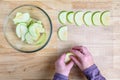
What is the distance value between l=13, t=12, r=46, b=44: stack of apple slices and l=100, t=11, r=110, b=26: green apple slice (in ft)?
0.75

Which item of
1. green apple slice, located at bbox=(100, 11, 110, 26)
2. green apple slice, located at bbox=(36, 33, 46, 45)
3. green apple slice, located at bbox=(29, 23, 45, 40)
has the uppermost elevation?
green apple slice, located at bbox=(100, 11, 110, 26)

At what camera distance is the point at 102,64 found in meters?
1.10

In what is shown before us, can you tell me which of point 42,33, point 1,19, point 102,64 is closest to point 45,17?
point 42,33

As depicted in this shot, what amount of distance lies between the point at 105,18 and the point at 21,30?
1.05 ft

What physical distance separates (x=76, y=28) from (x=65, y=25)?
0.14 feet

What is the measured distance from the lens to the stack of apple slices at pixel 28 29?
107cm

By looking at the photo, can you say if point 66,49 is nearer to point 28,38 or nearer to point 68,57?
point 68,57

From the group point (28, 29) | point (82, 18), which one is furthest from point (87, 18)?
point (28, 29)

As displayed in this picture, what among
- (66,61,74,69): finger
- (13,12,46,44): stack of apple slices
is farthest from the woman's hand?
(13,12,46,44): stack of apple slices

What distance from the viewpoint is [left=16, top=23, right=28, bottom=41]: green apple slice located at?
107 cm

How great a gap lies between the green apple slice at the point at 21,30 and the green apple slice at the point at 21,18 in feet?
0.05

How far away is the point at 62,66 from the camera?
41.2 inches

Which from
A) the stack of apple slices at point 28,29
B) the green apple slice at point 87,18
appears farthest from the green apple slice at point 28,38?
the green apple slice at point 87,18

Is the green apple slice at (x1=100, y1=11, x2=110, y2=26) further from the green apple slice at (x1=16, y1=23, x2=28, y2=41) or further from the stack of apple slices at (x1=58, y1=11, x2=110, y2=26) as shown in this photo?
the green apple slice at (x1=16, y1=23, x2=28, y2=41)
